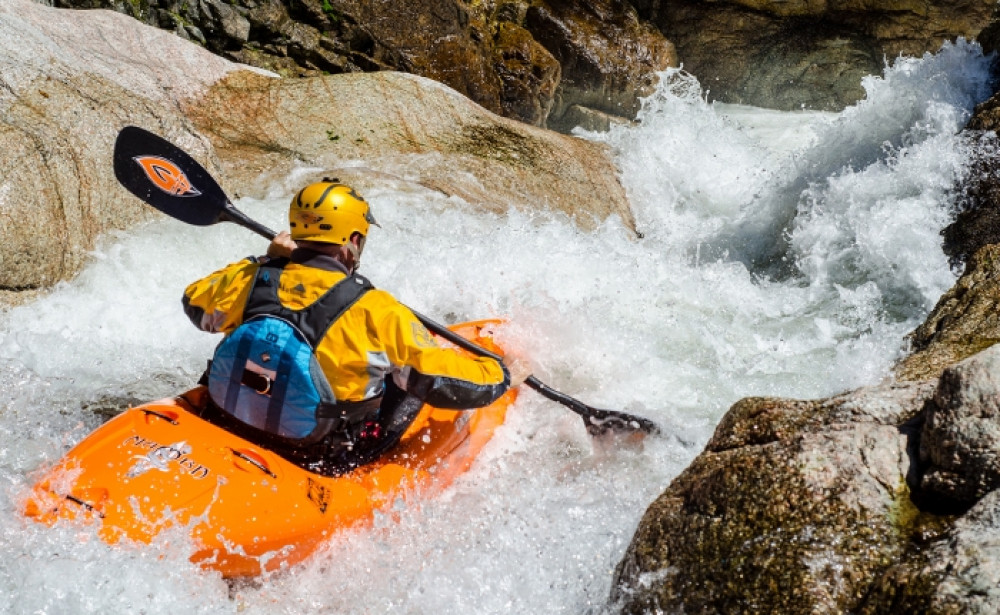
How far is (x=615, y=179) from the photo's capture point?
8.62 m

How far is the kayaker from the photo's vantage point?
276 cm

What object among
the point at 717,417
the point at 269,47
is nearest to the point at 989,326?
the point at 717,417

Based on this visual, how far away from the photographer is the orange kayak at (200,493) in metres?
2.54

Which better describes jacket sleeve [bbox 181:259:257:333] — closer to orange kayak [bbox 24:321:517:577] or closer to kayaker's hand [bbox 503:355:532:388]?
orange kayak [bbox 24:321:517:577]

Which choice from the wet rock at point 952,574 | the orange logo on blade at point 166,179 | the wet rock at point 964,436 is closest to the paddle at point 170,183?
the orange logo on blade at point 166,179

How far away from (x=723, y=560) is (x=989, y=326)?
2.02 metres

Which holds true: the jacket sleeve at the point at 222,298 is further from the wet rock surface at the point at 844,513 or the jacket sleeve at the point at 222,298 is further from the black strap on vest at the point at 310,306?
the wet rock surface at the point at 844,513

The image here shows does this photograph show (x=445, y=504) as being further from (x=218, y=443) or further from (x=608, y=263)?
(x=608, y=263)

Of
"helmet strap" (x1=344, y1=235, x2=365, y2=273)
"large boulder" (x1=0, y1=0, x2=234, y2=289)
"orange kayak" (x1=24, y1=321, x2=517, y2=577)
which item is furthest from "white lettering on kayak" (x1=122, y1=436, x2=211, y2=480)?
"large boulder" (x1=0, y1=0, x2=234, y2=289)

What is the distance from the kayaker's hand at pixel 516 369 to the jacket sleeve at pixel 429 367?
42 centimetres

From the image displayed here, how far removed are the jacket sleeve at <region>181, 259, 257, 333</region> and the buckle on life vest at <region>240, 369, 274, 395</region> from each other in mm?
223

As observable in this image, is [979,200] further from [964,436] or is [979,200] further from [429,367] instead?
[429,367]

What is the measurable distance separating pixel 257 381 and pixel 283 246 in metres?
0.60

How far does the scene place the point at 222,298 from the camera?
2.98 meters
